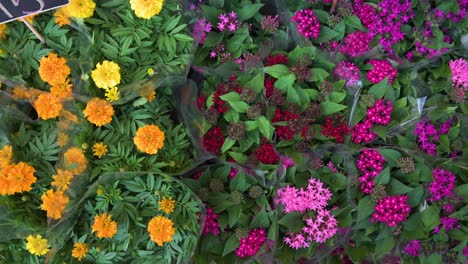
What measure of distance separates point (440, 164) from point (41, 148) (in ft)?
4.19

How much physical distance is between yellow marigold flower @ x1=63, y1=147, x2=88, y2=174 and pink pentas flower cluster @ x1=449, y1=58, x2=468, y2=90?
4.27 feet

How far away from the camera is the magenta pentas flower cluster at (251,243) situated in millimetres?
1295

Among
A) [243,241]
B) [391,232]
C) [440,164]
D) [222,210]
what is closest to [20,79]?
[222,210]

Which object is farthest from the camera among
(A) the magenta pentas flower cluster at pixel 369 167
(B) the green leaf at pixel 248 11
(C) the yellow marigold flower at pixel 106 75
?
(B) the green leaf at pixel 248 11

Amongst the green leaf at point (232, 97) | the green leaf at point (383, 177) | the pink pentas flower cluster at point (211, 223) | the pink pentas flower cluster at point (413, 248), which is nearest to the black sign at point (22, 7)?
the green leaf at point (232, 97)

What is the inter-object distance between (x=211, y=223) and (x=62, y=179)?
18.1 inches

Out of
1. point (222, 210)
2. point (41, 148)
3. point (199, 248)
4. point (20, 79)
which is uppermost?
point (20, 79)

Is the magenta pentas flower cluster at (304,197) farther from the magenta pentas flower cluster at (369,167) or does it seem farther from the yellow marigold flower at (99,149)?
the yellow marigold flower at (99,149)

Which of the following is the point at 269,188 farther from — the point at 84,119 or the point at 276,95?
the point at 84,119

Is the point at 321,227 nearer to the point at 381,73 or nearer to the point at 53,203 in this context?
the point at 381,73

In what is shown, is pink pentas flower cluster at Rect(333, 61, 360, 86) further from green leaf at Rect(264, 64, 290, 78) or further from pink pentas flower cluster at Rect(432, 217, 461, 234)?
pink pentas flower cluster at Rect(432, 217, 461, 234)

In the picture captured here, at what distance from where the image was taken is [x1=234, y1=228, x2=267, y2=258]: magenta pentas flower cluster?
1.29m

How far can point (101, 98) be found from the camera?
1.22m

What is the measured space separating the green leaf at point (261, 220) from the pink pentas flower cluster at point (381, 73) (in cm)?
59
